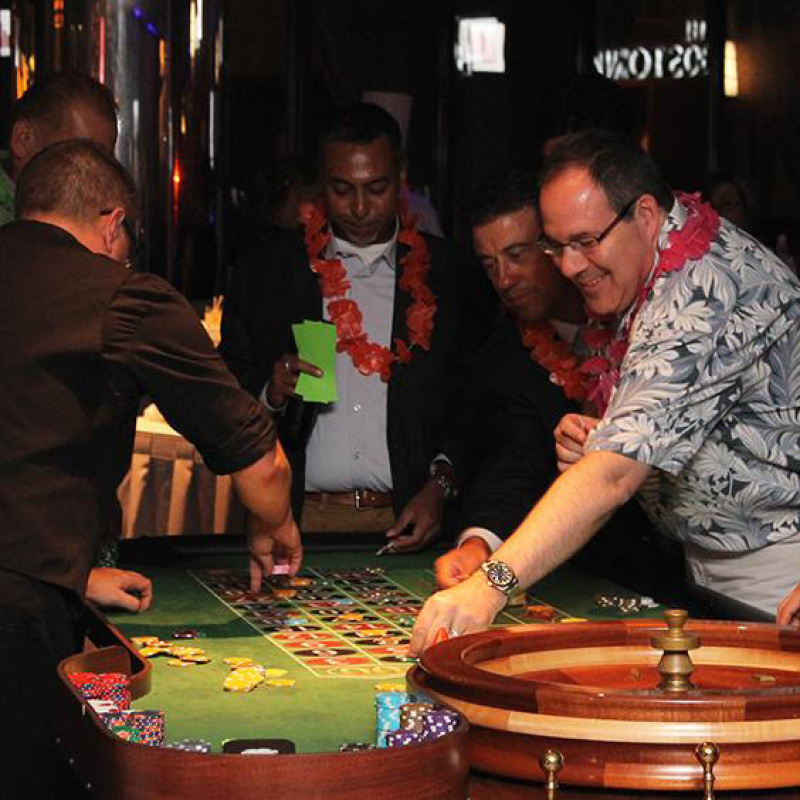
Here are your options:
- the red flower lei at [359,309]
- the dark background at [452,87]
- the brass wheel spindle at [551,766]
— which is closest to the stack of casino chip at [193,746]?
the brass wheel spindle at [551,766]

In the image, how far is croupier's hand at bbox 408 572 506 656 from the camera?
264cm

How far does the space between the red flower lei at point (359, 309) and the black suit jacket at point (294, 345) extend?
0.03 m

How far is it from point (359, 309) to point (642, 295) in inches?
70.9

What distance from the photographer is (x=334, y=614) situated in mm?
3275

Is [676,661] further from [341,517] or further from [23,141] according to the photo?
[23,141]

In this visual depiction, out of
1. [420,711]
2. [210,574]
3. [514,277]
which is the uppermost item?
[514,277]

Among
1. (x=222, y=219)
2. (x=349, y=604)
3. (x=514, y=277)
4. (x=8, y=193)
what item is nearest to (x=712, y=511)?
(x=349, y=604)

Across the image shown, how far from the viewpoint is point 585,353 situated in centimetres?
412

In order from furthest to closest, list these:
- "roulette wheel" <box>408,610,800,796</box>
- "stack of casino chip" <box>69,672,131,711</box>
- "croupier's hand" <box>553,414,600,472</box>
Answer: "croupier's hand" <box>553,414,600,472</box>
"stack of casino chip" <box>69,672,131,711</box>
"roulette wheel" <box>408,610,800,796</box>

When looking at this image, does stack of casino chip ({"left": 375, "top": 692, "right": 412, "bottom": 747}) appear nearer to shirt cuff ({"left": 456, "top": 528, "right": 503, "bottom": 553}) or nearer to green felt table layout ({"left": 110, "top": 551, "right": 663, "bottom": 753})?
green felt table layout ({"left": 110, "top": 551, "right": 663, "bottom": 753})

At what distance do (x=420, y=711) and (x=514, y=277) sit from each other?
206 cm

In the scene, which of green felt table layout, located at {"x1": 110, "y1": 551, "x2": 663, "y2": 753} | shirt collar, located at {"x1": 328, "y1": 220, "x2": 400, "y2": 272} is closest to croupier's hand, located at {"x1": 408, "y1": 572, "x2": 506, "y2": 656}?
green felt table layout, located at {"x1": 110, "y1": 551, "x2": 663, "y2": 753}

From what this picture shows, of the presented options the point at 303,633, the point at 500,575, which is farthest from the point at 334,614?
the point at 500,575

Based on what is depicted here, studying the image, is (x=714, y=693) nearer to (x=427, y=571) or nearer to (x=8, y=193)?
(x=427, y=571)
